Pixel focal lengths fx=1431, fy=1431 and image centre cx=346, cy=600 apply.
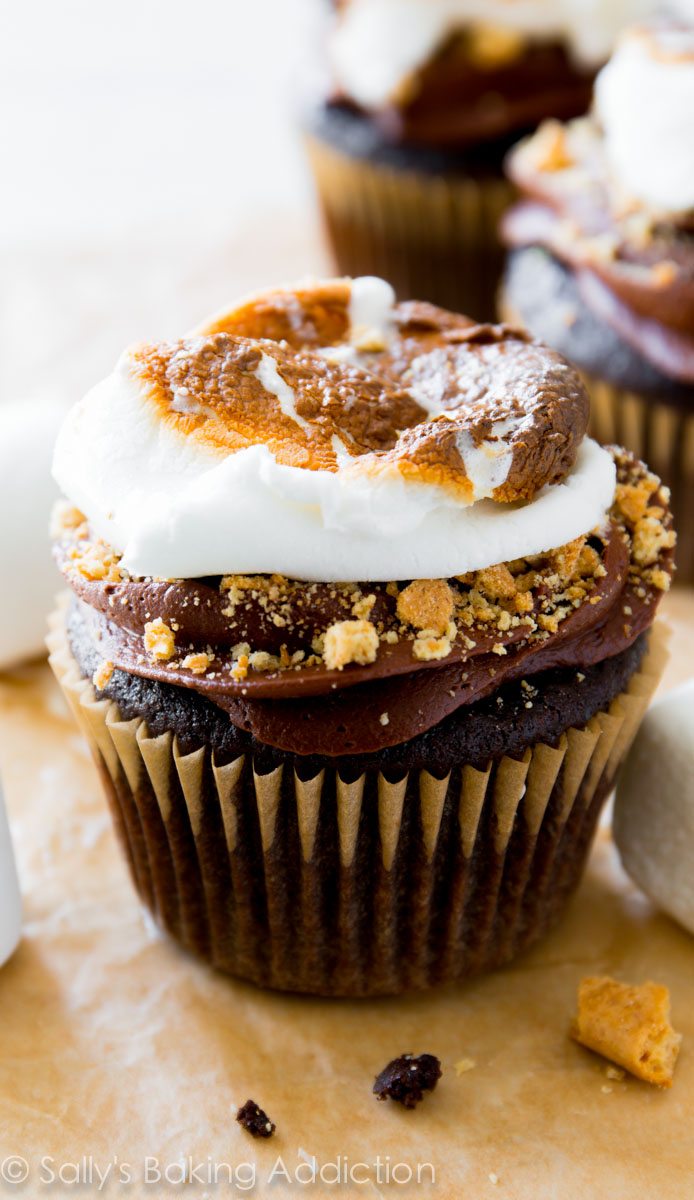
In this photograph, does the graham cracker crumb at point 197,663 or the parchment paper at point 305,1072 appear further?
the parchment paper at point 305,1072

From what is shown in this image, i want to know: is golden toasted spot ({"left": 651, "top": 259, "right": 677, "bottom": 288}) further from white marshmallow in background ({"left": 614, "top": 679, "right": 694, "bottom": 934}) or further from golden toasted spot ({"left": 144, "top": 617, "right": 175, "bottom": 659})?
golden toasted spot ({"left": 144, "top": 617, "right": 175, "bottom": 659})

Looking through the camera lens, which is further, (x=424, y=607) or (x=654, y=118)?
(x=654, y=118)

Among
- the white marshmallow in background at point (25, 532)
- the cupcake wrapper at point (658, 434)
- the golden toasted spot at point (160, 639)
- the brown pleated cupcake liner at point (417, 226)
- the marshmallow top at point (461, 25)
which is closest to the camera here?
the golden toasted spot at point (160, 639)

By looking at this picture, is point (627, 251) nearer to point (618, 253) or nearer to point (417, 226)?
point (618, 253)

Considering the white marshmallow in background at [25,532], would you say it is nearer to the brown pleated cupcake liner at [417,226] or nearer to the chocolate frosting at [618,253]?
the chocolate frosting at [618,253]

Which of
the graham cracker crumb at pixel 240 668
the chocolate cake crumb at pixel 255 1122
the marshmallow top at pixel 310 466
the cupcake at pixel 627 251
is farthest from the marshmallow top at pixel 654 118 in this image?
the chocolate cake crumb at pixel 255 1122

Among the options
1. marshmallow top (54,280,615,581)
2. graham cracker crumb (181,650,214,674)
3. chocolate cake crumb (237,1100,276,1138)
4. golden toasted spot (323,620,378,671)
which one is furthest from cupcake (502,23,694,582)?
chocolate cake crumb (237,1100,276,1138)

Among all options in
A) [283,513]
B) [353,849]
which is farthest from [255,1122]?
[283,513]
